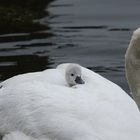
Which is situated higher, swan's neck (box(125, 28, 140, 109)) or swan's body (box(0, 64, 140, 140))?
swan's neck (box(125, 28, 140, 109))

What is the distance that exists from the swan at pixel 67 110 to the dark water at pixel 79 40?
6.83 feet

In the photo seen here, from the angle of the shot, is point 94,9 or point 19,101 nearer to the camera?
point 19,101

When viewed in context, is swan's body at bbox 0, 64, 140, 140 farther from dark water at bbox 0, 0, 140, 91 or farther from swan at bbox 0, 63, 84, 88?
dark water at bbox 0, 0, 140, 91

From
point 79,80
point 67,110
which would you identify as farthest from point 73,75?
point 67,110

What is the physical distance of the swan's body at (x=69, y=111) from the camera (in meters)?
6.77

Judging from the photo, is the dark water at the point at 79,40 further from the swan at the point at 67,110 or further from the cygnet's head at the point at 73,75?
the swan at the point at 67,110

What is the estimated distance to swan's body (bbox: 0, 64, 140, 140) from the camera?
22.2 feet

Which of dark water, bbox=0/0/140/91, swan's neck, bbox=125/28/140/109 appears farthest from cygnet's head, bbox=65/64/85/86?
swan's neck, bbox=125/28/140/109

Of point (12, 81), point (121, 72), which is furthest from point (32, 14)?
point (12, 81)

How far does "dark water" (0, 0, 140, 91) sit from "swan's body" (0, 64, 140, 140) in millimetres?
2191

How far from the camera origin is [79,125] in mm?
6785

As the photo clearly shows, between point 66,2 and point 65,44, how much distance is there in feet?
7.09

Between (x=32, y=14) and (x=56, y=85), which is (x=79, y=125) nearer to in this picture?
(x=56, y=85)

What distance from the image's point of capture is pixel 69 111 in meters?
6.96
